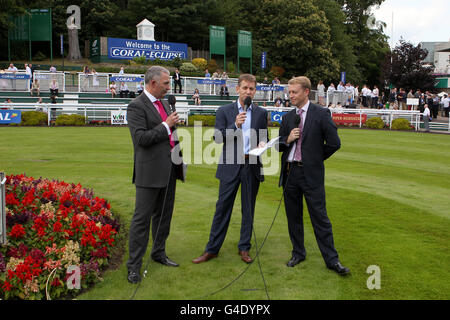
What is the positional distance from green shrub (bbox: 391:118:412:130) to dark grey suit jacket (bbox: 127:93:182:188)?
82.5ft

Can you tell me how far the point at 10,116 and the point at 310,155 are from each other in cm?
2303

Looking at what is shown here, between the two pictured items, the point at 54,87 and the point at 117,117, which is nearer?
the point at 117,117

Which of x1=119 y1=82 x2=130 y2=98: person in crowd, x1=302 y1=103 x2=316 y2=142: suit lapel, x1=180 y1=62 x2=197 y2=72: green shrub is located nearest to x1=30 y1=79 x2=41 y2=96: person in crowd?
x1=119 y1=82 x2=130 y2=98: person in crowd

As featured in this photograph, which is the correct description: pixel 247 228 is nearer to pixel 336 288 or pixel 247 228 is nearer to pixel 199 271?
pixel 199 271

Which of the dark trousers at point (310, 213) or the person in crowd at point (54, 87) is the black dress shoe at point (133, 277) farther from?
the person in crowd at point (54, 87)

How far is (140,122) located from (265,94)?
1247 inches

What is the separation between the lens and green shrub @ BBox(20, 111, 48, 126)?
24391mm

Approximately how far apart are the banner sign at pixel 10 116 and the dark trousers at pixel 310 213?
883 inches

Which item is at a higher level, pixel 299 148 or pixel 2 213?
pixel 299 148

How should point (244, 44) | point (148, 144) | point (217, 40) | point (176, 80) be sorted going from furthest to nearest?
point (244, 44) → point (217, 40) → point (176, 80) → point (148, 144)

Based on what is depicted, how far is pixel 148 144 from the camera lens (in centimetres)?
484

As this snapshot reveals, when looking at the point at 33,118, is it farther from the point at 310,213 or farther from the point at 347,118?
the point at 310,213

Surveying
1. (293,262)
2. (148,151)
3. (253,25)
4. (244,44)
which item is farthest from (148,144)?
(253,25)

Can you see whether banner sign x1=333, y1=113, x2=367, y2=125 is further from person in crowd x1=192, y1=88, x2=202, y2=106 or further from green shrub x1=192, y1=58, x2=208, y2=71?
green shrub x1=192, y1=58, x2=208, y2=71
